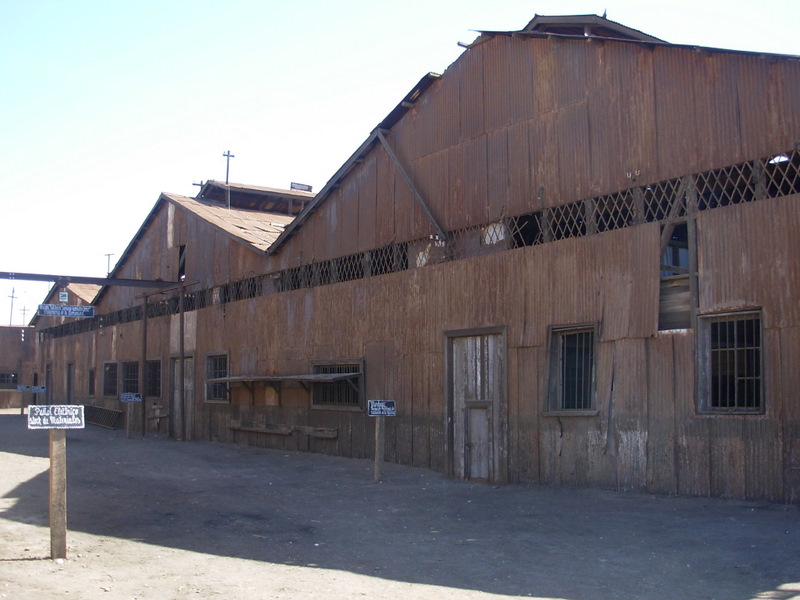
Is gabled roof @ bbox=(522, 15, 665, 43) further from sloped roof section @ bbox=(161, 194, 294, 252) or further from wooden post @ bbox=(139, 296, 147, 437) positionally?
wooden post @ bbox=(139, 296, 147, 437)

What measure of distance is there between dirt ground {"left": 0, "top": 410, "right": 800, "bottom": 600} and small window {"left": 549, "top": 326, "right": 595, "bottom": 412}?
138 centimetres

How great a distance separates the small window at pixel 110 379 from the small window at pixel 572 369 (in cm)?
2223

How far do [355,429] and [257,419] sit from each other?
4.78 meters

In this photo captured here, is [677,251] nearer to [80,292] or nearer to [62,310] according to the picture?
[62,310]

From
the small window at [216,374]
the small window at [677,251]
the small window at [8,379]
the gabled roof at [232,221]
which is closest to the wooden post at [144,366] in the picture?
the gabled roof at [232,221]

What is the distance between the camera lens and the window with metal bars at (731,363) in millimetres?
10578

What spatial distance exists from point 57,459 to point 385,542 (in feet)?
12.5

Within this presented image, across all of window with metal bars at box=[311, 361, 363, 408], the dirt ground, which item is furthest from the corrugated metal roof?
the dirt ground

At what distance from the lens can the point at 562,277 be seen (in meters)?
13.0

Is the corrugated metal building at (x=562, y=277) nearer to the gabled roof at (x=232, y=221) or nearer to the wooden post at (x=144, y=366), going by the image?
the gabled roof at (x=232, y=221)

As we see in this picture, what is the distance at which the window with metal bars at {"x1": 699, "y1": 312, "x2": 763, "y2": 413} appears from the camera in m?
10.6

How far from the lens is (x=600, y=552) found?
8758 mm

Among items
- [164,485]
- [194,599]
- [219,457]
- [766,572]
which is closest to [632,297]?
[766,572]

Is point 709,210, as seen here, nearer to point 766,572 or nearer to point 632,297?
point 632,297
